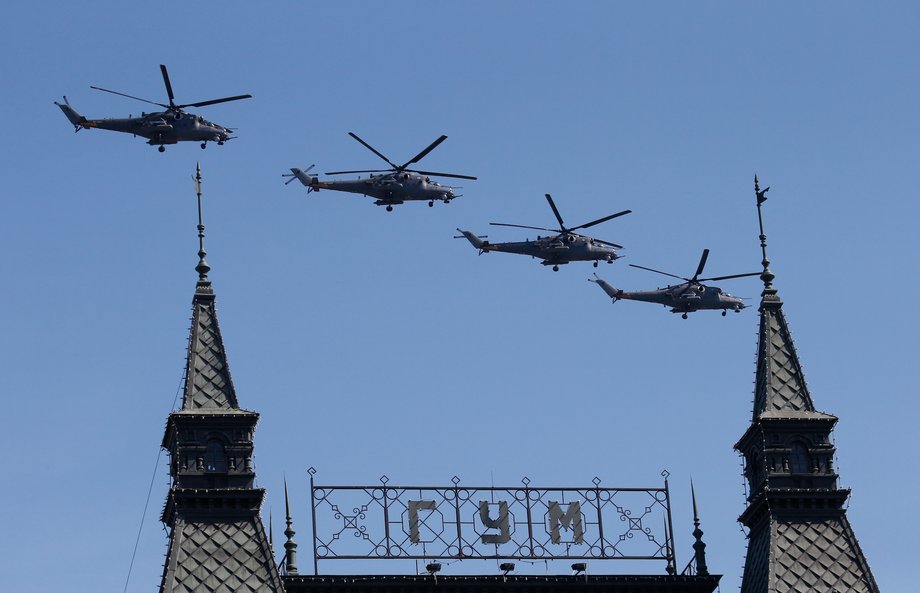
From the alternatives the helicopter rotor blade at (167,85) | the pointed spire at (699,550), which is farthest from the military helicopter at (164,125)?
the pointed spire at (699,550)

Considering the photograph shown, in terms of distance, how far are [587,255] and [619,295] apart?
283cm

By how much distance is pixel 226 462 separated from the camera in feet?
266

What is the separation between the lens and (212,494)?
80.0m

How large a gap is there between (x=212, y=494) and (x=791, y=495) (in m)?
22.2

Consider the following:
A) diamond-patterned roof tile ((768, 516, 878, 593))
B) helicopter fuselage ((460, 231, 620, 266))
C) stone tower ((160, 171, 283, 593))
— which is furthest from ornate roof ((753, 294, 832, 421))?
helicopter fuselage ((460, 231, 620, 266))

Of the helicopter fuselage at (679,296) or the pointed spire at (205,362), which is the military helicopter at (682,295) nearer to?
the helicopter fuselage at (679,296)

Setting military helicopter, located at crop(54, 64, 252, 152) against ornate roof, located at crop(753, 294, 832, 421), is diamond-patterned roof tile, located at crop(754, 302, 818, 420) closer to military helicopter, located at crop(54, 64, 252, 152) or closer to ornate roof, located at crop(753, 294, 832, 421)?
ornate roof, located at crop(753, 294, 832, 421)

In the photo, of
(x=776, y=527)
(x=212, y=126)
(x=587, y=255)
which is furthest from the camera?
(x=587, y=255)

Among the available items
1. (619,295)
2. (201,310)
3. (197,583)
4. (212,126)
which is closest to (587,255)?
(619,295)

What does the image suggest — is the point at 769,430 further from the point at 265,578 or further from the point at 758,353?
the point at 265,578

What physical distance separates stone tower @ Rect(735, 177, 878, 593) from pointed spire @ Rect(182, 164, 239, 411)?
20671 millimetres

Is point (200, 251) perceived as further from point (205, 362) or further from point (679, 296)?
point (679, 296)

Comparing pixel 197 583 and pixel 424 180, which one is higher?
pixel 424 180

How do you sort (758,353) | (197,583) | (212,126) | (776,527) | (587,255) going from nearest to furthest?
(197,583) → (776,527) → (758,353) → (212,126) → (587,255)
